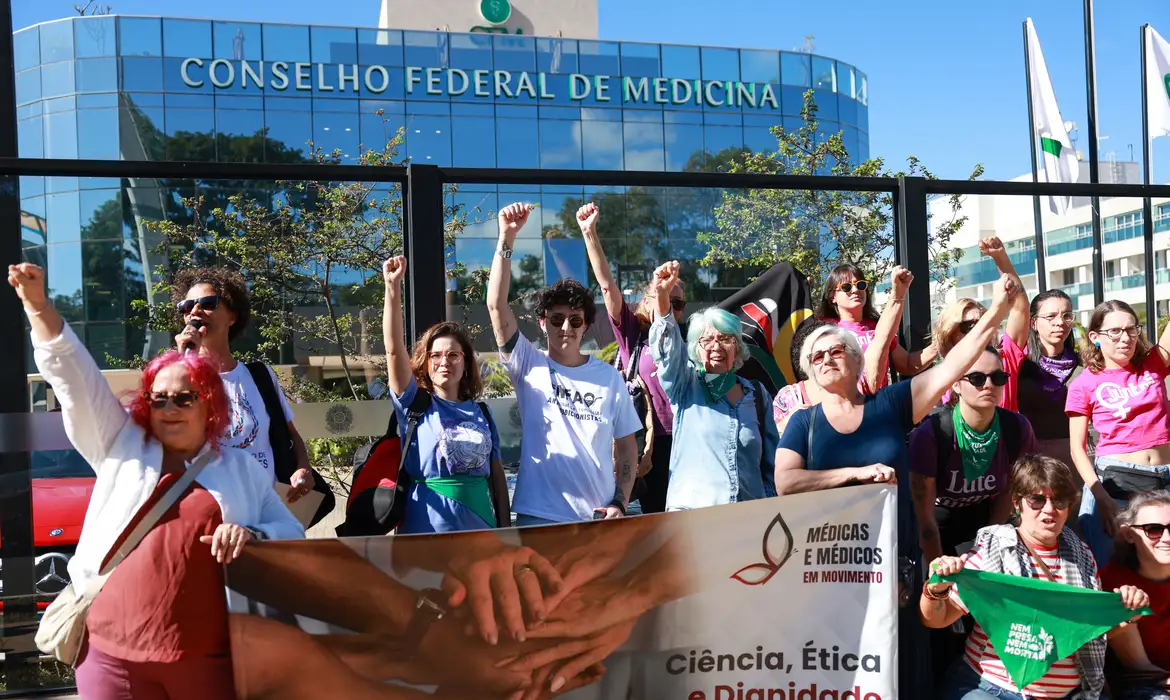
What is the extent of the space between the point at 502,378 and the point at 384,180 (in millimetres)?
1240

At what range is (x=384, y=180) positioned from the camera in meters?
4.38

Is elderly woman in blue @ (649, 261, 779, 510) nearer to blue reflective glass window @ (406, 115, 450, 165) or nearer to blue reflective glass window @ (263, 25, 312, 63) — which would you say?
blue reflective glass window @ (406, 115, 450, 165)

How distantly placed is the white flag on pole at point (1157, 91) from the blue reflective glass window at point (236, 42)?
3520cm

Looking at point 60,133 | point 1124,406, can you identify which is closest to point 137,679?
point 1124,406

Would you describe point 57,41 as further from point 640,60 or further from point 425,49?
point 640,60

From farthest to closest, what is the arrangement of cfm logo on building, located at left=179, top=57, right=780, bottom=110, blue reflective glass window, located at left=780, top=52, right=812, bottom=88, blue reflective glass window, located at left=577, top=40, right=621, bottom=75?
blue reflective glass window, located at left=780, top=52, right=812, bottom=88
blue reflective glass window, located at left=577, top=40, right=621, bottom=75
cfm logo on building, located at left=179, top=57, right=780, bottom=110

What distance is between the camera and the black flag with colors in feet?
16.5

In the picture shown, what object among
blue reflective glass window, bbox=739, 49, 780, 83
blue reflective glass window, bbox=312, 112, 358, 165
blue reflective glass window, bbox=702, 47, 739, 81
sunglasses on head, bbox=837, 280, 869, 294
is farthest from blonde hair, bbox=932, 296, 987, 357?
blue reflective glass window, bbox=739, 49, 780, 83

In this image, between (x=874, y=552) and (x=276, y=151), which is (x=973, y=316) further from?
(x=276, y=151)

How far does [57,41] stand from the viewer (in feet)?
117

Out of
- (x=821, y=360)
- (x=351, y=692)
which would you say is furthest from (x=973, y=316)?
(x=351, y=692)

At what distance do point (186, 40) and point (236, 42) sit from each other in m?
1.77

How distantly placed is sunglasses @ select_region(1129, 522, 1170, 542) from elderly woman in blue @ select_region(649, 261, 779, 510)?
1436 millimetres

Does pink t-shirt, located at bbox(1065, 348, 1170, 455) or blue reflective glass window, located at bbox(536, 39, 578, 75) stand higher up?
blue reflective glass window, located at bbox(536, 39, 578, 75)
